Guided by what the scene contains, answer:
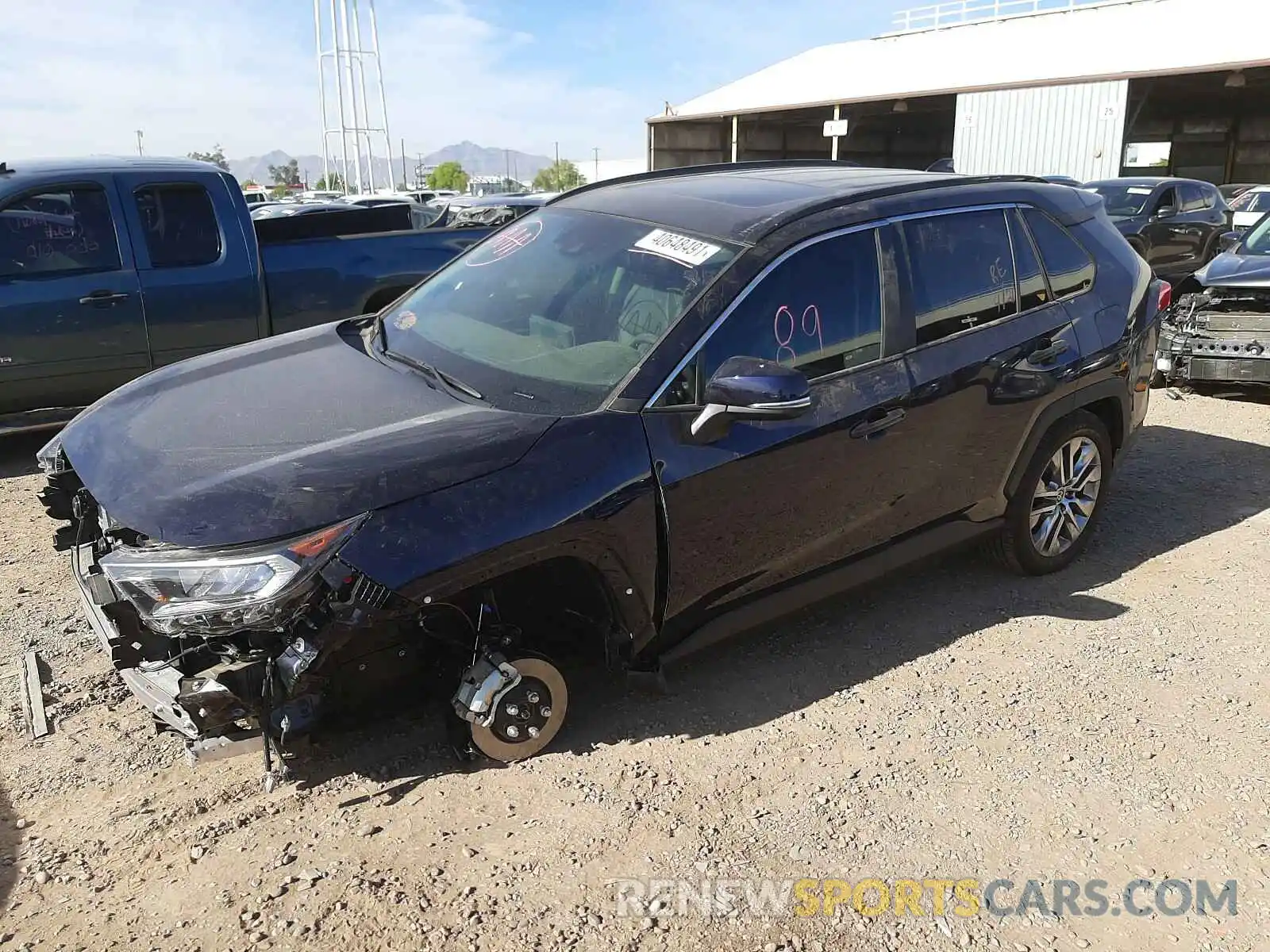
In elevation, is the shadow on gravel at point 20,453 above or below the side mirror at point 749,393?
below

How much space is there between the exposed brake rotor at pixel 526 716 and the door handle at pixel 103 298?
471 cm

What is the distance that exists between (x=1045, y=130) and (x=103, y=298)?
88.5 ft

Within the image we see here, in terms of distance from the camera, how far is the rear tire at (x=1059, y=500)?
441 cm

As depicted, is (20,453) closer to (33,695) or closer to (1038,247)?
(33,695)

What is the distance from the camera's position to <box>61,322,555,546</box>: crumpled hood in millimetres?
2641

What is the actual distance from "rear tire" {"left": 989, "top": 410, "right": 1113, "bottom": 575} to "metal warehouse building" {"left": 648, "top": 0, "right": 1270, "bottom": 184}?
1869 centimetres

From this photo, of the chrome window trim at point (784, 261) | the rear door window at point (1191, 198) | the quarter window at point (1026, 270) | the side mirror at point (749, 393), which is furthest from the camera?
the rear door window at point (1191, 198)

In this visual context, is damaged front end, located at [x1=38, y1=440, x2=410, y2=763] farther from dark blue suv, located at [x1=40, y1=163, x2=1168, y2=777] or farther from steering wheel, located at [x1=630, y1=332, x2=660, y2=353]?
steering wheel, located at [x1=630, y1=332, x2=660, y2=353]

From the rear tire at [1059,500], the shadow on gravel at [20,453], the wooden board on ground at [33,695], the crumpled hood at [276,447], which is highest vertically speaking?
the crumpled hood at [276,447]

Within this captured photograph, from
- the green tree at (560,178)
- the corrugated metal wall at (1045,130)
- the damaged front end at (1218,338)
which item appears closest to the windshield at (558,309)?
the damaged front end at (1218,338)

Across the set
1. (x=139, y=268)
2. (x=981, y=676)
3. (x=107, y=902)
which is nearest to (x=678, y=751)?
(x=981, y=676)

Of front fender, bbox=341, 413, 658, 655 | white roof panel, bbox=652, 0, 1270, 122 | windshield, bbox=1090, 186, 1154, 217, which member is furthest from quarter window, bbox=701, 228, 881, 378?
white roof panel, bbox=652, 0, 1270, 122

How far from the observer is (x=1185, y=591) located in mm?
4562

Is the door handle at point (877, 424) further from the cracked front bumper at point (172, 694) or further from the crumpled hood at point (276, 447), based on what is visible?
the cracked front bumper at point (172, 694)
